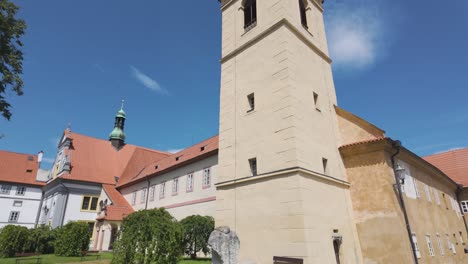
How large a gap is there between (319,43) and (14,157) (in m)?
48.2

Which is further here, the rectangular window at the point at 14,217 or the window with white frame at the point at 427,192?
the rectangular window at the point at 14,217

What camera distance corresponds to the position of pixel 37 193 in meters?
40.5

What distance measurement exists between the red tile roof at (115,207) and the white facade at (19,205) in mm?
14568

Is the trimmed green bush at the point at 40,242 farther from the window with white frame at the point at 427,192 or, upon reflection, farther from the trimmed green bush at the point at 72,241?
the window with white frame at the point at 427,192

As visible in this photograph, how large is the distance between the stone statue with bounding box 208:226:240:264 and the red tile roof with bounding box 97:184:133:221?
2021 cm

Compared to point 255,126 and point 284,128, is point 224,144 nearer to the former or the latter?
point 255,126

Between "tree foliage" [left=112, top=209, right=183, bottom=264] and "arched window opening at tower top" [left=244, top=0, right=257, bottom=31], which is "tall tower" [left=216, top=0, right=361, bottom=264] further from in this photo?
"tree foliage" [left=112, top=209, right=183, bottom=264]

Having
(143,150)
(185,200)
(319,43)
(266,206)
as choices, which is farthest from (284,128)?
(143,150)

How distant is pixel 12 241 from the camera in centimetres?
2128

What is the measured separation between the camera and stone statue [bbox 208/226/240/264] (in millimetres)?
9023

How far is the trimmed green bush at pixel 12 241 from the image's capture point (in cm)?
2090

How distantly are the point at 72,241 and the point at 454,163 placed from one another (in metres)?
32.8

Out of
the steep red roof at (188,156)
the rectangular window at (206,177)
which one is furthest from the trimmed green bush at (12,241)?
the rectangular window at (206,177)

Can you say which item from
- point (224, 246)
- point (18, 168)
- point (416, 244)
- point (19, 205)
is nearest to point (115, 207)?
point (19, 205)
